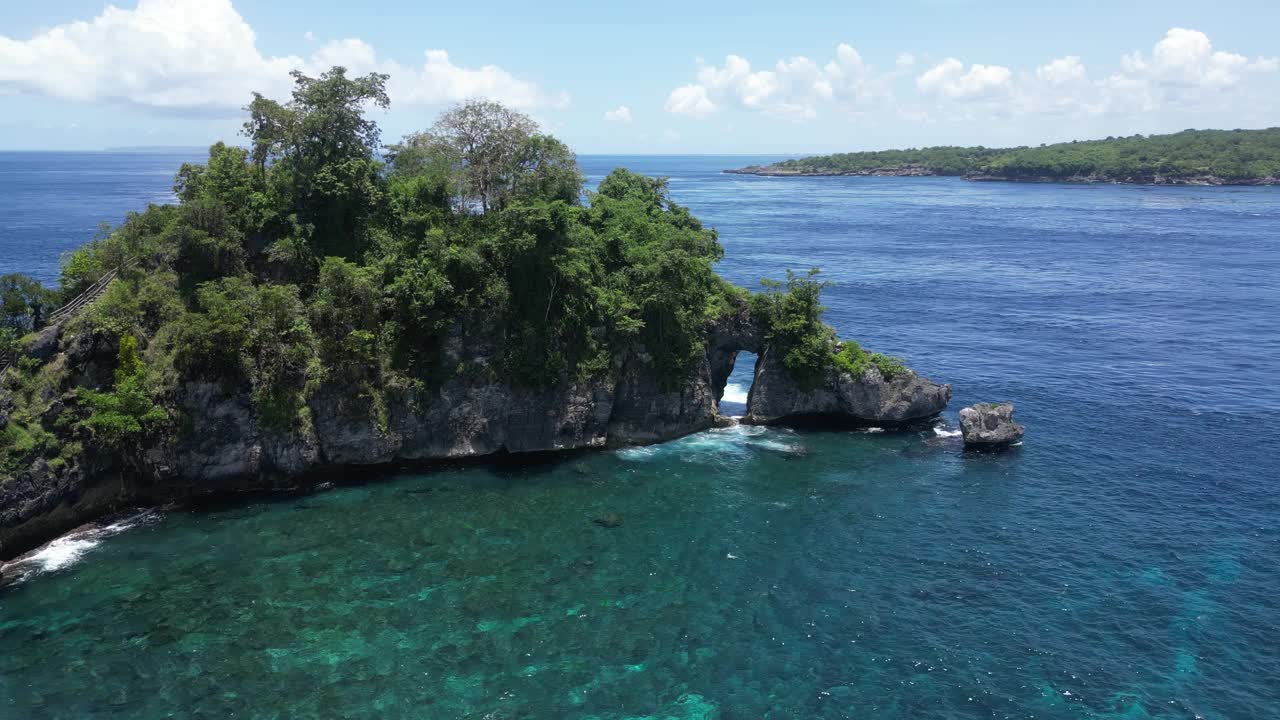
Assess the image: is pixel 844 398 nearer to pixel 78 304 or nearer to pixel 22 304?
pixel 78 304

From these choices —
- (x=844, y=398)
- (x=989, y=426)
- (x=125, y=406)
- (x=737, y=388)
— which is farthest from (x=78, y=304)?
(x=989, y=426)

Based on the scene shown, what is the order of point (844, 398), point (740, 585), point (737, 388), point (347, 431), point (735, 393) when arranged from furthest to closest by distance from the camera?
point (737, 388)
point (735, 393)
point (844, 398)
point (347, 431)
point (740, 585)

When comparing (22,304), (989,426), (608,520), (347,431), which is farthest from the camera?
(989,426)

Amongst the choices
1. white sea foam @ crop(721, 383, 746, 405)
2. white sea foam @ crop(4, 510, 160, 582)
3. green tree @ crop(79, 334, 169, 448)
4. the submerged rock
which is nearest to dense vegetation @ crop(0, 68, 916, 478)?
green tree @ crop(79, 334, 169, 448)

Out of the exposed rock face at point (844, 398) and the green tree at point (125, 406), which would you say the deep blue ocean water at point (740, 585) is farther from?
the green tree at point (125, 406)

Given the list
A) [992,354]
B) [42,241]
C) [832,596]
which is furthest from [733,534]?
[42,241]

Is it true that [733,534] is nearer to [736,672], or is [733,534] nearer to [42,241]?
[736,672]

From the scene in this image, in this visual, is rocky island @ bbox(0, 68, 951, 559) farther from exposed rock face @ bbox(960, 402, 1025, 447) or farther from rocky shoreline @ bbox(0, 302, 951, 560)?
exposed rock face @ bbox(960, 402, 1025, 447)
